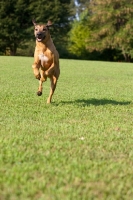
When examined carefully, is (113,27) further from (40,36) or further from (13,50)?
(40,36)

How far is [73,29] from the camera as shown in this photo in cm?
5716

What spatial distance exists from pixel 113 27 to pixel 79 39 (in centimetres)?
589

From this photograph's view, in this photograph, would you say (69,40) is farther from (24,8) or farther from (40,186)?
(40,186)

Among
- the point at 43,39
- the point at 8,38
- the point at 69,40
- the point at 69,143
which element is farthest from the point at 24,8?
the point at 69,143

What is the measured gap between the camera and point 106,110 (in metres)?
7.14

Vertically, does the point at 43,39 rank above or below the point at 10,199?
above

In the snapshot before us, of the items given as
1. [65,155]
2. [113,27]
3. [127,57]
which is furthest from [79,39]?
[65,155]

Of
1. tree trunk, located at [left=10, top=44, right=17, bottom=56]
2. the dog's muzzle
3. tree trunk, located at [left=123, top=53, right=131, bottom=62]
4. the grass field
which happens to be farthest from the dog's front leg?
tree trunk, located at [left=123, top=53, right=131, bottom=62]

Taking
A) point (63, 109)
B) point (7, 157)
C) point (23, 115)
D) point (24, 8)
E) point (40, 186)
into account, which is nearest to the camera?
point (40, 186)

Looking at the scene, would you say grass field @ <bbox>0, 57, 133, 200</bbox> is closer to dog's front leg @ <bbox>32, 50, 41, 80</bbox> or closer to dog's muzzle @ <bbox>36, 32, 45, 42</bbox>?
dog's front leg @ <bbox>32, 50, 41, 80</bbox>

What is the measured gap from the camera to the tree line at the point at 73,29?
162 ft

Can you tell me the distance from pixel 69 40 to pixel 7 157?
54.1 meters

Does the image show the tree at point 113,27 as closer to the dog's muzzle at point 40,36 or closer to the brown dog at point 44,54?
the brown dog at point 44,54

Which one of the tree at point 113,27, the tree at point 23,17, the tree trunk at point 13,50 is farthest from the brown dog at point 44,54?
the tree trunk at point 13,50
